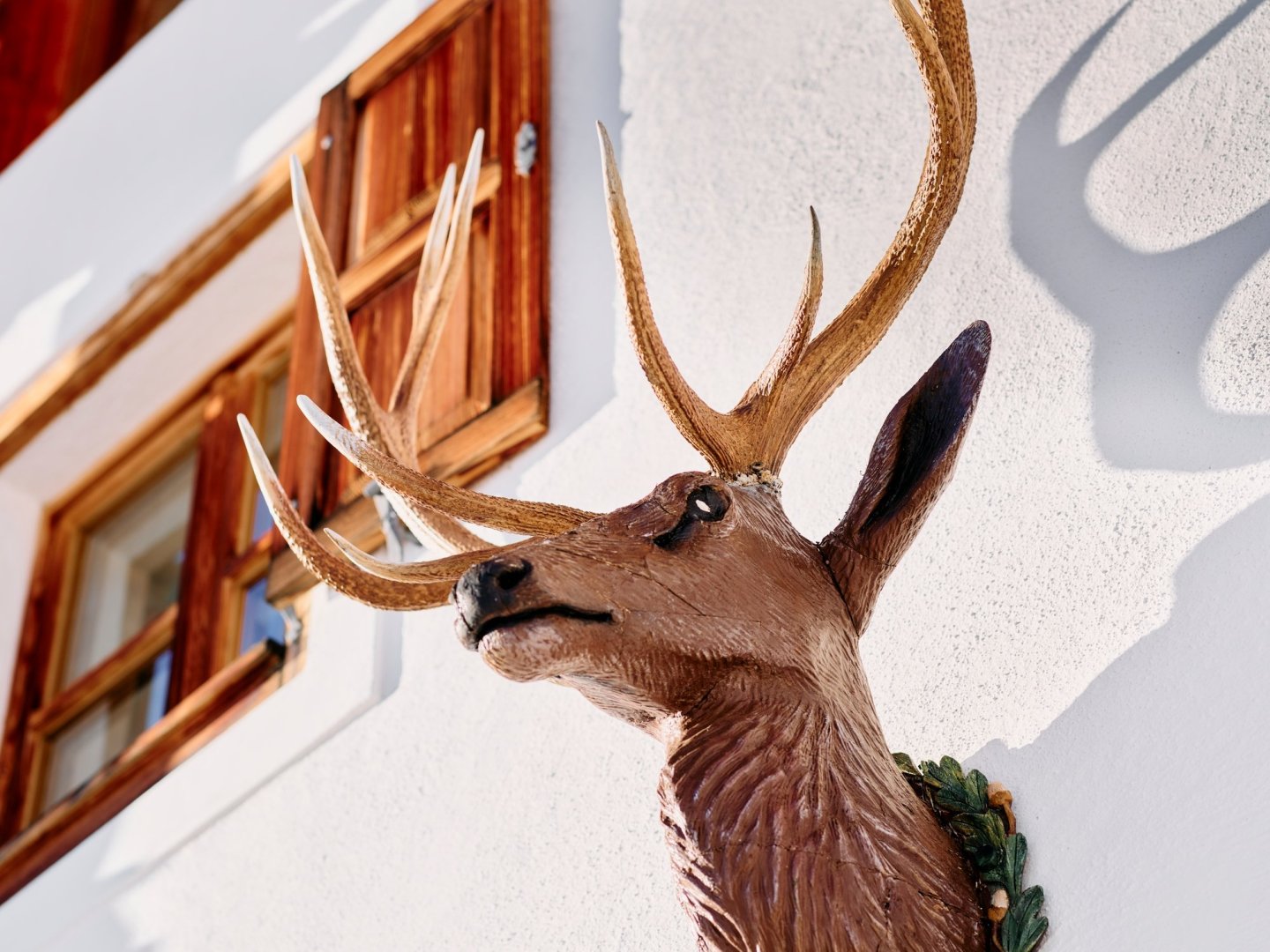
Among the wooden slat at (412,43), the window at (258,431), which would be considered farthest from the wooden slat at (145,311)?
the wooden slat at (412,43)

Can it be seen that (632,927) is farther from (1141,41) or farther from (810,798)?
(1141,41)

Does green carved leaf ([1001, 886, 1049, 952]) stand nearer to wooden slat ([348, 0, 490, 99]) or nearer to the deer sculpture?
the deer sculpture

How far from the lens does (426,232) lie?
10.5ft

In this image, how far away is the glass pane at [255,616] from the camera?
3.33 m

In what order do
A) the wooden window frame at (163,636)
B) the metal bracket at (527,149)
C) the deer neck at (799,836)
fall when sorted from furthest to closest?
the metal bracket at (527,149), the wooden window frame at (163,636), the deer neck at (799,836)

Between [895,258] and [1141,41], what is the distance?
62 cm

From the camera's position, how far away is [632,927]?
2.15 metres

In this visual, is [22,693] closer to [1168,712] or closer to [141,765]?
[141,765]

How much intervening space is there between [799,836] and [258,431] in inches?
95.2

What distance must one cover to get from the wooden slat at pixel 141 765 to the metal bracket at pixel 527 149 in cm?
87

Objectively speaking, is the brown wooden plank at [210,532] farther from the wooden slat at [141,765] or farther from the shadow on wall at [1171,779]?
the shadow on wall at [1171,779]

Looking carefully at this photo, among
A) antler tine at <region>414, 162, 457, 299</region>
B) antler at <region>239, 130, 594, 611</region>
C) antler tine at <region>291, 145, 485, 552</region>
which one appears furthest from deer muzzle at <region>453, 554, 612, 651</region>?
antler tine at <region>414, 162, 457, 299</region>

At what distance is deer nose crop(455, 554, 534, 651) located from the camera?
1584 millimetres


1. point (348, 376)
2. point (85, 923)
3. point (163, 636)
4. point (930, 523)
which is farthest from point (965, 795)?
point (163, 636)
